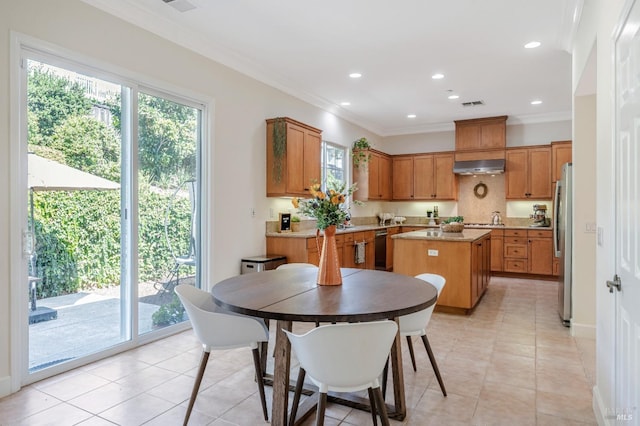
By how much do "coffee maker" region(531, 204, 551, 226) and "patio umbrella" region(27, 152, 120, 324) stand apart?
23.2ft

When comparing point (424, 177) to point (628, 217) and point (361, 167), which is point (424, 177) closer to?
point (361, 167)

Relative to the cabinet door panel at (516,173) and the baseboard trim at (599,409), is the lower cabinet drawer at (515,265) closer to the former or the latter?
the cabinet door panel at (516,173)

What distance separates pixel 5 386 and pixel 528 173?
7.74 metres

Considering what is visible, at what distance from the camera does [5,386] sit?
2615mm

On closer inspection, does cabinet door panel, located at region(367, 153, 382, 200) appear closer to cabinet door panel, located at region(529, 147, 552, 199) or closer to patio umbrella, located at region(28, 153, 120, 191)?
cabinet door panel, located at region(529, 147, 552, 199)

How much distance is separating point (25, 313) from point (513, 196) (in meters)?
7.40

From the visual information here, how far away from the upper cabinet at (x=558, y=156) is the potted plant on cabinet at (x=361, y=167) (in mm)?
3235

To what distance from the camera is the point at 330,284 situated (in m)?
2.55

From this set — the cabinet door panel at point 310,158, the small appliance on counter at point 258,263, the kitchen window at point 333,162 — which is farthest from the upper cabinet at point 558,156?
the small appliance on counter at point 258,263

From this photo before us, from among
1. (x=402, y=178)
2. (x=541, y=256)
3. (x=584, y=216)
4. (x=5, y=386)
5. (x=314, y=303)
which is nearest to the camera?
(x=314, y=303)

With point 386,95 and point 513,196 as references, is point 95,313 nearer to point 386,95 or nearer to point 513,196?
point 386,95

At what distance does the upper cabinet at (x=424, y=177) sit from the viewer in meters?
7.97

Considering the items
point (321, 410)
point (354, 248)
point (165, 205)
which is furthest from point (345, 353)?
point (354, 248)

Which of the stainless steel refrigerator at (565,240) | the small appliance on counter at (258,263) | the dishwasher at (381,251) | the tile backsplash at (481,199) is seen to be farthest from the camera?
the tile backsplash at (481,199)
